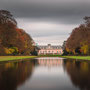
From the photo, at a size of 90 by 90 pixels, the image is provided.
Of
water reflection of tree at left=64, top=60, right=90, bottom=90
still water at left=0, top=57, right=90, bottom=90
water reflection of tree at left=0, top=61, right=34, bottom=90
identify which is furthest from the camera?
water reflection of tree at left=64, top=60, right=90, bottom=90

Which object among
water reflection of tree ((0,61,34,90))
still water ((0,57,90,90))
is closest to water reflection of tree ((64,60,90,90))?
still water ((0,57,90,90))

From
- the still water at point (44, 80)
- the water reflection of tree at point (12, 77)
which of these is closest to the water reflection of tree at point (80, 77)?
the still water at point (44, 80)

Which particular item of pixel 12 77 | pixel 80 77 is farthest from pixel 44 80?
pixel 80 77

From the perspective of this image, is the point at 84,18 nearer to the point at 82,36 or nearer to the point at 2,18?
the point at 82,36

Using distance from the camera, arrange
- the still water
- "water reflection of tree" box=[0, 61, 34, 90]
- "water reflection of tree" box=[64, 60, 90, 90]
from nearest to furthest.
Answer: the still water
"water reflection of tree" box=[0, 61, 34, 90]
"water reflection of tree" box=[64, 60, 90, 90]

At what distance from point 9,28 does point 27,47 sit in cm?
4226

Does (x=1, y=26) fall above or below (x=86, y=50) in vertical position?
above

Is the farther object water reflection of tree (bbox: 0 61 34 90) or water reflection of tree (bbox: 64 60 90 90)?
water reflection of tree (bbox: 64 60 90 90)

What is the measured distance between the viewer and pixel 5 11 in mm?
45375

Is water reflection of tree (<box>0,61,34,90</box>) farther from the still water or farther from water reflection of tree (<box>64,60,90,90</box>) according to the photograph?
water reflection of tree (<box>64,60,90,90</box>)

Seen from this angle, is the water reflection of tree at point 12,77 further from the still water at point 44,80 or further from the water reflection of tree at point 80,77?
the water reflection of tree at point 80,77

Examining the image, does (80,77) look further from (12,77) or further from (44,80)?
(12,77)

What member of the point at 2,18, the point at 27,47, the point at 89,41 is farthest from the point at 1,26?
the point at 27,47

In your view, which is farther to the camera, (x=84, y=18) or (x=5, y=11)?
(x=84, y=18)
